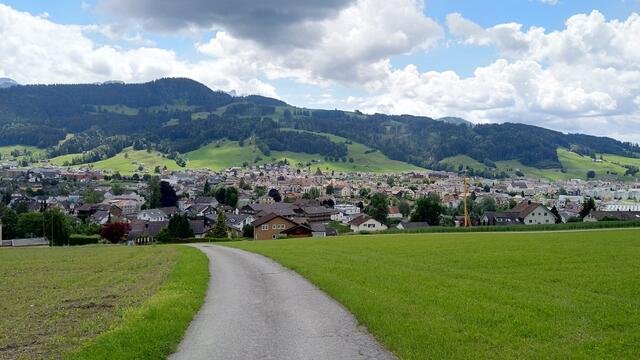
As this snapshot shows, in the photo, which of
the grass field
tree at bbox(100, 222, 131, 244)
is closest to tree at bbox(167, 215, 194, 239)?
tree at bbox(100, 222, 131, 244)

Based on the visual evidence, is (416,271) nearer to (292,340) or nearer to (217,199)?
(292,340)

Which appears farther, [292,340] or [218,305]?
[218,305]

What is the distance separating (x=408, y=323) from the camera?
14.4 m

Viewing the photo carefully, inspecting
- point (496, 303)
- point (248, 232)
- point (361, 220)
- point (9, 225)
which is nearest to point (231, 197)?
point (361, 220)

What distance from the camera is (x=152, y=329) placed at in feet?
47.1

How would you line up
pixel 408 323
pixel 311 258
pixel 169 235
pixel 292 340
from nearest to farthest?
pixel 292 340
pixel 408 323
pixel 311 258
pixel 169 235

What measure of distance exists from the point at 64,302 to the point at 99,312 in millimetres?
3699

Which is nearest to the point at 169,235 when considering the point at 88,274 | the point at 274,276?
the point at 88,274

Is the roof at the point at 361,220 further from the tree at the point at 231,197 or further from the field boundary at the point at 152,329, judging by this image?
the field boundary at the point at 152,329

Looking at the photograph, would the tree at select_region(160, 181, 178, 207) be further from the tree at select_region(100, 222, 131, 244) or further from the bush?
the bush

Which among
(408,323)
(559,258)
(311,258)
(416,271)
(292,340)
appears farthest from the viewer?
(311,258)

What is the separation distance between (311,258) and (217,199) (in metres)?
163

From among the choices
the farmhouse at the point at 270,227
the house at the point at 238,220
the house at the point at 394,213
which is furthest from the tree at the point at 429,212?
the house at the point at 238,220

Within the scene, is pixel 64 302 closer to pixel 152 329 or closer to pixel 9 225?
pixel 152 329
